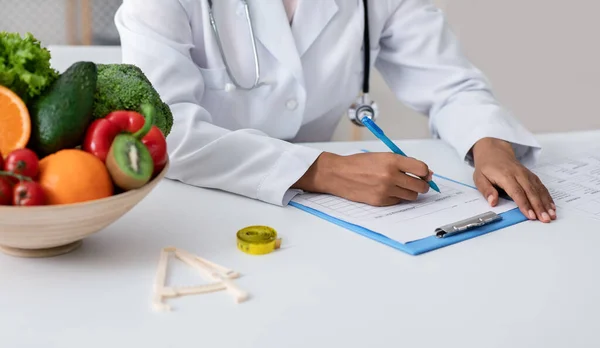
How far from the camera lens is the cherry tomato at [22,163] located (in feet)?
2.16

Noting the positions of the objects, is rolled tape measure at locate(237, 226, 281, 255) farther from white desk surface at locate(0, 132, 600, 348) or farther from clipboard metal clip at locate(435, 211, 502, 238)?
clipboard metal clip at locate(435, 211, 502, 238)

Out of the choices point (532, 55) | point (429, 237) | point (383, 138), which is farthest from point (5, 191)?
point (532, 55)

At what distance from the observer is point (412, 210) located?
0.96 metres

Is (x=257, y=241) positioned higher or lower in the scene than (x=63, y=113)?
lower

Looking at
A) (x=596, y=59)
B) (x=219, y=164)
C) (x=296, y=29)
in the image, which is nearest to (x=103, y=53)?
(x=296, y=29)

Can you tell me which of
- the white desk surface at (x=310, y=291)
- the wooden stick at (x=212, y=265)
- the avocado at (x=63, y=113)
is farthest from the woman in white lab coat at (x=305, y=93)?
the avocado at (x=63, y=113)

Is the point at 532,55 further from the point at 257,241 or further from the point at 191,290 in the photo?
the point at 191,290

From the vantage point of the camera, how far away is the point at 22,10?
2273mm

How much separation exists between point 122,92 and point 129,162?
0.42 feet

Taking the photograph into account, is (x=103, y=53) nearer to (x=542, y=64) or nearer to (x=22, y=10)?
(x=22, y=10)

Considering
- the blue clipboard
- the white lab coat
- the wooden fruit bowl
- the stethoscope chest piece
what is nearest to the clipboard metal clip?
the blue clipboard

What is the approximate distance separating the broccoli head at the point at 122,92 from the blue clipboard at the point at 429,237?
0.25 m

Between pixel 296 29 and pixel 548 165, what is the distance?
21.7 inches

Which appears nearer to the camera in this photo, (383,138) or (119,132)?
(119,132)
